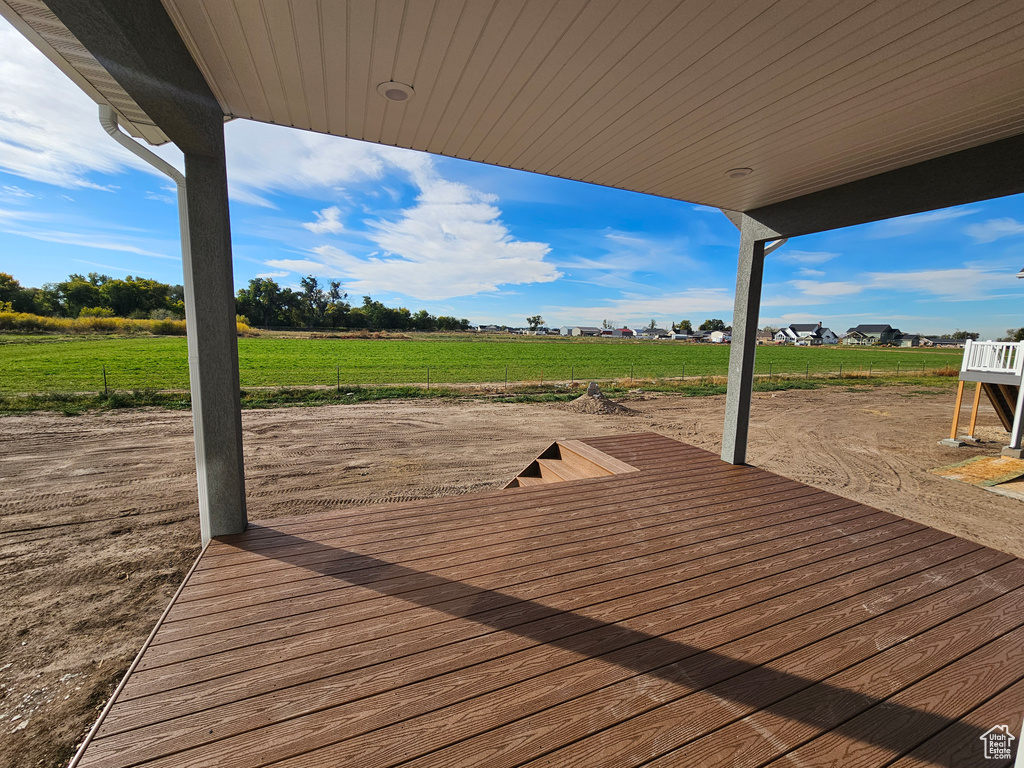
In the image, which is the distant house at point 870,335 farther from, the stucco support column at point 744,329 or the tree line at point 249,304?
the stucco support column at point 744,329

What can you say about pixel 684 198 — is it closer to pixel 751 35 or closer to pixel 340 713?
pixel 751 35

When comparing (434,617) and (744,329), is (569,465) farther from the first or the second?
(434,617)

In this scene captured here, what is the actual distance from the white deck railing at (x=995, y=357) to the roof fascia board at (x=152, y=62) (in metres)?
11.3

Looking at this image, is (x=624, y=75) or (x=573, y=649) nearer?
(x=573, y=649)

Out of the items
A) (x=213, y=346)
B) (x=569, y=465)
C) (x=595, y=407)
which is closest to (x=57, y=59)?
(x=213, y=346)

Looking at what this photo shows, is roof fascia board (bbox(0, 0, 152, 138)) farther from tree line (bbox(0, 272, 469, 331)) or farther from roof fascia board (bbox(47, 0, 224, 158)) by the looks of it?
tree line (bbox(0, 272, 469, 331))

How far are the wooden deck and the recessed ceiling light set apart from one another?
222 centimetres

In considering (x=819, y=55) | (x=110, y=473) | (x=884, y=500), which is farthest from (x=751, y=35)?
(x=110, y=473)

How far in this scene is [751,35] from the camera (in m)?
1.42

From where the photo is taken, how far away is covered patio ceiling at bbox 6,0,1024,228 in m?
1.33

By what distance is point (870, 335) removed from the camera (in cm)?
6406

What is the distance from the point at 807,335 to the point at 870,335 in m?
8.30

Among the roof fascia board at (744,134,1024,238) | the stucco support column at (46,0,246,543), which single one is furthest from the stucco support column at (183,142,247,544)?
the roof fascia board at (744,134,1024,238)

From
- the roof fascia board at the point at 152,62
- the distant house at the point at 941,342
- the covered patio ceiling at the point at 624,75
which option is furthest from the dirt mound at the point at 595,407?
the distant house at the point at 941,342
